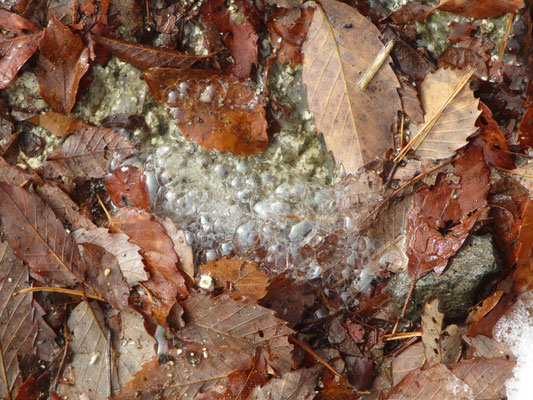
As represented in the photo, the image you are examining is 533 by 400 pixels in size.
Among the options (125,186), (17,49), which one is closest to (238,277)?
(125,186)

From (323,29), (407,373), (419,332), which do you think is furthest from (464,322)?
(323,29)

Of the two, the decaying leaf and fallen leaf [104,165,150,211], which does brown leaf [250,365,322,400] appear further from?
fallen leaf [104,165,150,211]

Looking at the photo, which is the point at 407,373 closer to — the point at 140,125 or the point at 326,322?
the point at 326,322

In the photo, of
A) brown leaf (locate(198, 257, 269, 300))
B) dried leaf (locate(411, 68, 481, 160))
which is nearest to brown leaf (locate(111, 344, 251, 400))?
brown leaf (locate(198, 257, 269, 300))

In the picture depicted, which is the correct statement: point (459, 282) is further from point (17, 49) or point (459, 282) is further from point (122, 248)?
point (17, 49)

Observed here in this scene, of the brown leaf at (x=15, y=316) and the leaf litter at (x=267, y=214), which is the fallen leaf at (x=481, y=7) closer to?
the leaf litter at (x=267, y=214)

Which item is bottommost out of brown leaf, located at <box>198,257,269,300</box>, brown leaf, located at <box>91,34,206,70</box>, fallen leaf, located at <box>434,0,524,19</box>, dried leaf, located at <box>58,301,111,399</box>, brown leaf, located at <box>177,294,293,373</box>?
dried leaf, located at <box>58,301,111,399</box>
